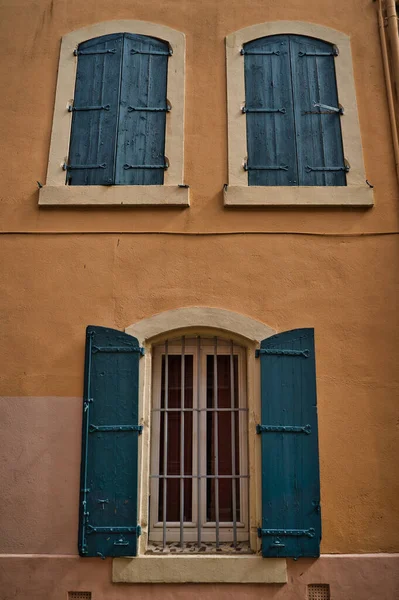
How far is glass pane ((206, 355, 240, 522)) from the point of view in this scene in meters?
4.83

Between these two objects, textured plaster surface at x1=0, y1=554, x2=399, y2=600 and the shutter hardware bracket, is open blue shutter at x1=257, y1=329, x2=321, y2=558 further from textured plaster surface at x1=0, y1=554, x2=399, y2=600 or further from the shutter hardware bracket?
textured plaster surface at x1=0, y1=554, x2=399, y2=600

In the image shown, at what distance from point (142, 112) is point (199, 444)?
10.1ft

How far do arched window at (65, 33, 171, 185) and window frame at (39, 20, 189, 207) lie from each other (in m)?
0.06

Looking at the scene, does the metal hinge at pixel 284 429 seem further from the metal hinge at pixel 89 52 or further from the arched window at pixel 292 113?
the metal hinge at pixel 89 52

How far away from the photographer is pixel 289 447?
4668mm

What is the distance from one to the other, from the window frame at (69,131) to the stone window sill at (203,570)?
292 cm

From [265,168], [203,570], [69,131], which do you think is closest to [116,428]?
[203,570]

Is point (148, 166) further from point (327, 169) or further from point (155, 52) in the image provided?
point (327, 169)

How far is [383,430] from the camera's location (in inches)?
188

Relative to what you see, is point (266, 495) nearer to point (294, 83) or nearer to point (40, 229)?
point (40, 229)

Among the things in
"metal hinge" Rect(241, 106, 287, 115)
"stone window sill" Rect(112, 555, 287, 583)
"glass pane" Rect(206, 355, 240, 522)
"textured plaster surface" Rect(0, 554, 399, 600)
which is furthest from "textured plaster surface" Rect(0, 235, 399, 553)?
"metal hinge" Rect(241, 106, 287, 115)

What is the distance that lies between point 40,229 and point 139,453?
6.98 feet

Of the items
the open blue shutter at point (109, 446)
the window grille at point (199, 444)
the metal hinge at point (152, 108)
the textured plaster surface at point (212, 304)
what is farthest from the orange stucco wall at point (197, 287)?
the window grille at point (199, 444)

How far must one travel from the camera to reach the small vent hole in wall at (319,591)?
451 centimetres
